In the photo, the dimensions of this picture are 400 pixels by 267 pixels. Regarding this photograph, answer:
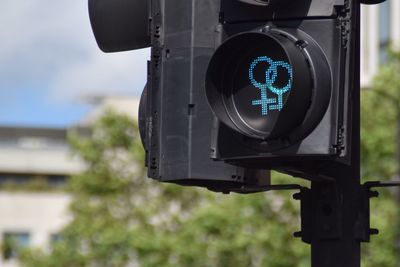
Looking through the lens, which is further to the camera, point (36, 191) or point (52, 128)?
point (52, 128)

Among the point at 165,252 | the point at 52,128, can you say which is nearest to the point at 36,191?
the point at 52,128

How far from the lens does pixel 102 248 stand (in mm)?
34969

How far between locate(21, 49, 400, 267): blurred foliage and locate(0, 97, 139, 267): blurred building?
Result: 27.9m

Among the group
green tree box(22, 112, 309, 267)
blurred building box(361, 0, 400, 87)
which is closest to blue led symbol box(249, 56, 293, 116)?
green tree box(22, 112, 309, 267)

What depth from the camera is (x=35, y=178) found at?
275 ft

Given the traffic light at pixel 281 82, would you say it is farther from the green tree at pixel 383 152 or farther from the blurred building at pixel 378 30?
the blurred building at pixel 378 30

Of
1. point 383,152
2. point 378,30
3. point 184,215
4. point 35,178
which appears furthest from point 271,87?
point 35,178

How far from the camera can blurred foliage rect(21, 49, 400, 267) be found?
29609 millimetres

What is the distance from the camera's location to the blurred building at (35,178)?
2995 inches

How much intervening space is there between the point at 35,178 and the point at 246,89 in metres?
79.8

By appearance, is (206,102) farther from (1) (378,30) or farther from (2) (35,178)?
(2) (35,178)

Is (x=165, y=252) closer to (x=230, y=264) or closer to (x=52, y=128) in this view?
(x=230, y=264)

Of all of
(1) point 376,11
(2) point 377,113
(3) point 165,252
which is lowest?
(3) point 165,252

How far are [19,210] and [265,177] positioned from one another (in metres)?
71.9
